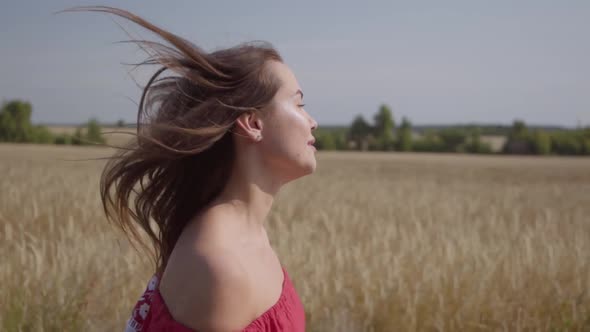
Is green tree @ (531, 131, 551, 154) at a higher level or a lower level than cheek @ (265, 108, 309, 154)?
lower

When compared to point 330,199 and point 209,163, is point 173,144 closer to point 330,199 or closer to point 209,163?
point 209,163

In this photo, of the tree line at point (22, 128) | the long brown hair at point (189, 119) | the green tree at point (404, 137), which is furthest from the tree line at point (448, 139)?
the long brown hair at point (189, 119)

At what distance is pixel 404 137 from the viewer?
5634 centimetres

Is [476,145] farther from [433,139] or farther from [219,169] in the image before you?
[219,169]

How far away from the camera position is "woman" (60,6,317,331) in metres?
1.27

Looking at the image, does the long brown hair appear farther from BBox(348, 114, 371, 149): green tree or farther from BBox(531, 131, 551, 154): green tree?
BBox(348, 114, 371, 149): green tree

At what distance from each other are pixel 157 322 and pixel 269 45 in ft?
2.58

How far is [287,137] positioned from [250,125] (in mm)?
93

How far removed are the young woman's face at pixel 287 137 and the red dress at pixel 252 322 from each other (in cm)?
31

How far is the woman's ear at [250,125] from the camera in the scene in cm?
140

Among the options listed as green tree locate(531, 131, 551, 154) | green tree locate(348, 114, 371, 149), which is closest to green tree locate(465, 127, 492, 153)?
green tree locate(531, 131, 551, 154)

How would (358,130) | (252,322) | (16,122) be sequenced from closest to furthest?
(252,322)
(16,122)
(358,130)

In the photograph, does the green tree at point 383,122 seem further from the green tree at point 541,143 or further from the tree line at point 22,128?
the tree line at point 22,128

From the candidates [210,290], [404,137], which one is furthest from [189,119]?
[404,137]
